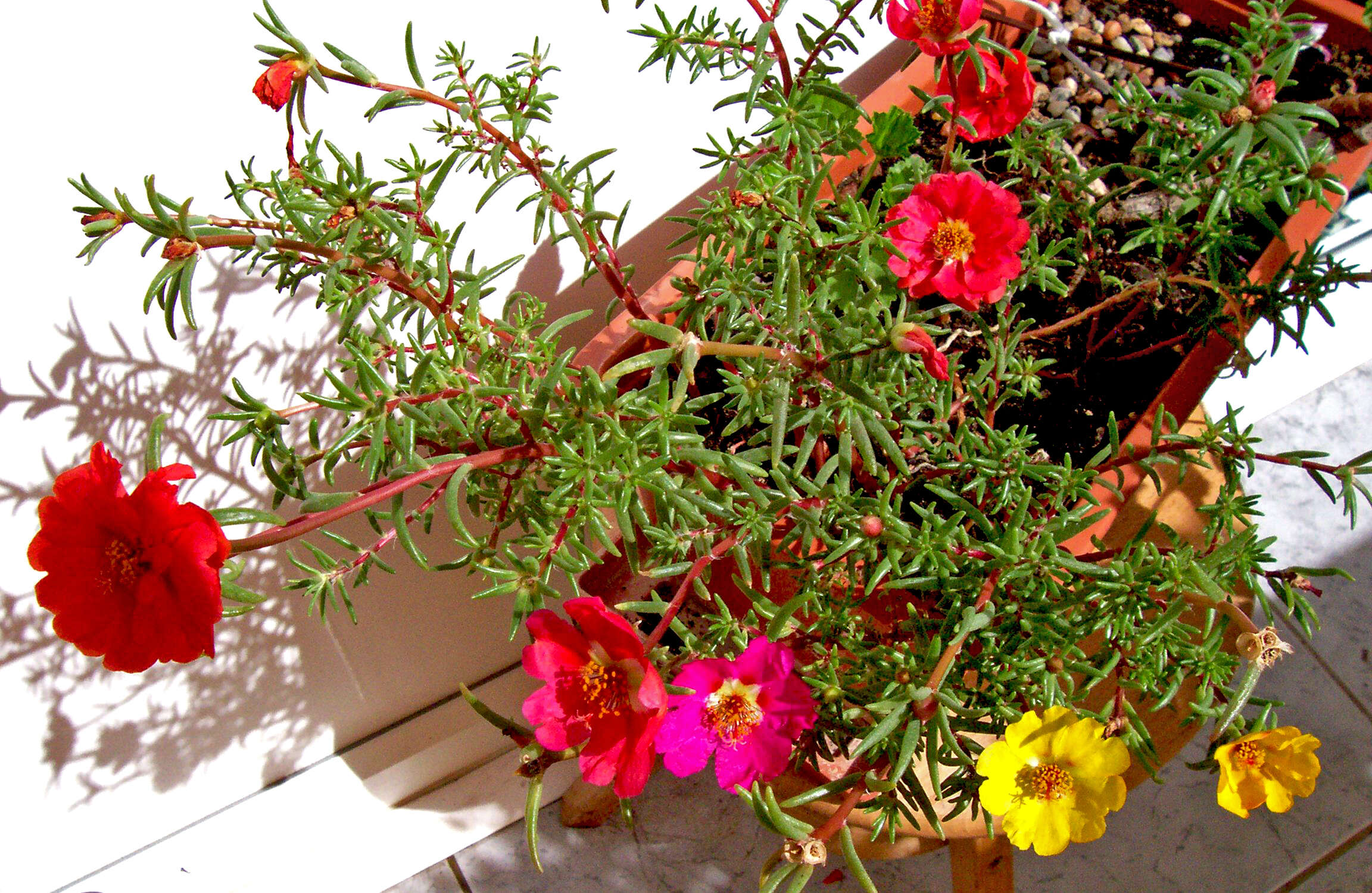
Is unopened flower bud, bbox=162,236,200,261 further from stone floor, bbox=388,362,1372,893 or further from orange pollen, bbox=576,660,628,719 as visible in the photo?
stone floor, bbox=388,362,1372,893

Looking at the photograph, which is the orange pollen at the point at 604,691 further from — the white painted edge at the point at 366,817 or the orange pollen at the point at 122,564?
the white painted edge at the point at 366,817

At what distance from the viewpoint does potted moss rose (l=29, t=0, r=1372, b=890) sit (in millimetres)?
500

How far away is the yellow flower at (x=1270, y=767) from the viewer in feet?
1.72

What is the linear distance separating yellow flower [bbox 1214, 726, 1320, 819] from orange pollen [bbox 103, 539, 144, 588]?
540 mm

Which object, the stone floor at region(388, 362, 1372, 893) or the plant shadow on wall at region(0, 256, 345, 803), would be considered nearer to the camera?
the plant shadow on wall at region(0, 256, 345, 803)

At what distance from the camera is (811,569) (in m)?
0.63

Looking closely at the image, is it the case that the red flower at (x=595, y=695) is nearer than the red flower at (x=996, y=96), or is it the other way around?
the red flower at (x=595, y=695)

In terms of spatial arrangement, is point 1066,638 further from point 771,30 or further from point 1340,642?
point 1340,642

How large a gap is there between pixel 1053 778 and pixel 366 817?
91cm

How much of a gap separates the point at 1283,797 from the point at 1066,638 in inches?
5.2

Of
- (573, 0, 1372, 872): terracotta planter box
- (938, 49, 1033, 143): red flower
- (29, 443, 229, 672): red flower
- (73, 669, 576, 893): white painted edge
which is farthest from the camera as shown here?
(73, 669, 576, 893): white painted edge

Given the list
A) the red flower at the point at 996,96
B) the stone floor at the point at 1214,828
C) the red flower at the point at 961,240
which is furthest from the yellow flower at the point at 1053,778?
the stone floor at the point at 1214,828

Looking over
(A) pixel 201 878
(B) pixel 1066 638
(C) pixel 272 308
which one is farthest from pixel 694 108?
(A) pixel 201 878

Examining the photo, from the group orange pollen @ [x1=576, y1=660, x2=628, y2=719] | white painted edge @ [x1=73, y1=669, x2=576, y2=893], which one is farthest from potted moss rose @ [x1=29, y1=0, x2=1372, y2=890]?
white painted edge @ [x1=73, y1=669, x2=576, y2=893]
